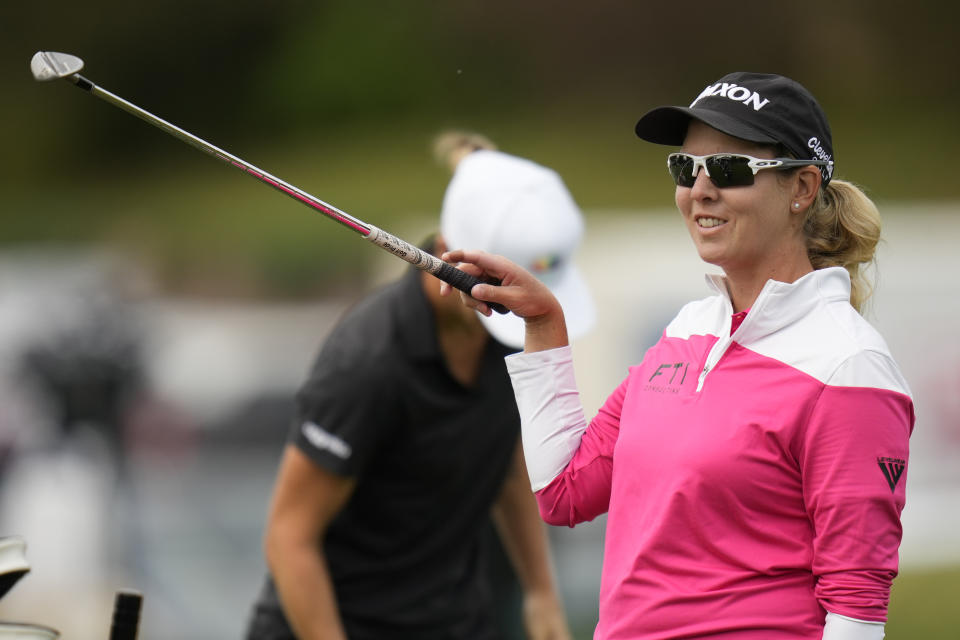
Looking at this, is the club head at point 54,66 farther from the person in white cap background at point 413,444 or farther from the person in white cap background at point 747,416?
the person in white cap background at point 413,444

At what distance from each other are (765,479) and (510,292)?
46 cm

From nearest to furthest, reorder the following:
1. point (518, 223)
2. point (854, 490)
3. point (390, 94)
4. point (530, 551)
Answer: point (854, 490), point (518, 223), point (530, 551), point (390, 94)

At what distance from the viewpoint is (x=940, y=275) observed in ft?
23.0

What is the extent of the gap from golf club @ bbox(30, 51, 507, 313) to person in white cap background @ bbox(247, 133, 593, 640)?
0.89 meters

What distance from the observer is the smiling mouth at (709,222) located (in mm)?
1728

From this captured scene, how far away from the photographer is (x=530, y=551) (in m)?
3.27

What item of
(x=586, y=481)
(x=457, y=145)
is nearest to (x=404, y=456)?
(x=457, y=145)

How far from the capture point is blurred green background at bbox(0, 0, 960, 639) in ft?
35.7

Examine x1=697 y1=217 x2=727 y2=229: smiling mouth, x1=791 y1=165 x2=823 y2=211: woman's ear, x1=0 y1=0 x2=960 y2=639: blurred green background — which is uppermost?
x1=0 y1=0 x2=960 y2=639: blurred green background

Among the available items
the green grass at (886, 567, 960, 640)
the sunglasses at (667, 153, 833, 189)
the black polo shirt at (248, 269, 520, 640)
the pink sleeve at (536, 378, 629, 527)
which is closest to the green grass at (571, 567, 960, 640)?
the green grass at (886, 567, 960, 640)

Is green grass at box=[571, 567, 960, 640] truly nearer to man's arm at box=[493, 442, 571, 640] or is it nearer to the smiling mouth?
man's arm at box=[493, 442, 571, 640]

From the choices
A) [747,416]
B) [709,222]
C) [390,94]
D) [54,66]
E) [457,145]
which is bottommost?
[747,416]

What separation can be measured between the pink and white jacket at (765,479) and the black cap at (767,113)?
19cm

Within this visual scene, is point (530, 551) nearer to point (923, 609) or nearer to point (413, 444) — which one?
point (413, 444)
